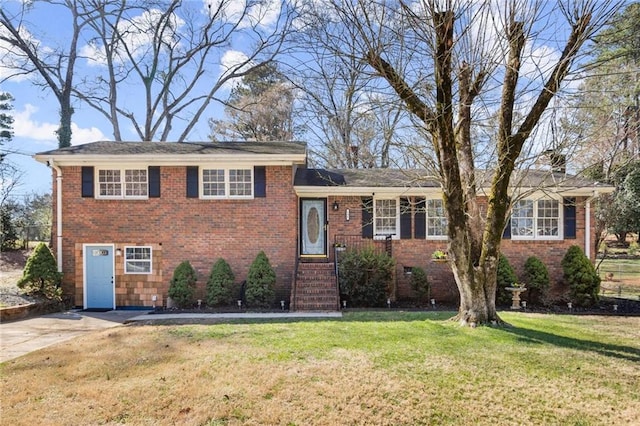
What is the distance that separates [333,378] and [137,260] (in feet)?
29.0

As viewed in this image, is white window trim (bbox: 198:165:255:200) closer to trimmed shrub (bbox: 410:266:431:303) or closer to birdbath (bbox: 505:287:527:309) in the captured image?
trimmed shrub (bbox: 410:266:431:303)

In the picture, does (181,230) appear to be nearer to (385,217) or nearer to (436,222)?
(385,217)

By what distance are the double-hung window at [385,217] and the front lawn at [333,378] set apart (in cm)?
526

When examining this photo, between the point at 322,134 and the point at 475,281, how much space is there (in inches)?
659

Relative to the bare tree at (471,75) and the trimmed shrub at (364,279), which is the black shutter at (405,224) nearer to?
the trimmed shrub at (364,279)

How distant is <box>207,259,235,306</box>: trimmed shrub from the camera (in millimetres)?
11102

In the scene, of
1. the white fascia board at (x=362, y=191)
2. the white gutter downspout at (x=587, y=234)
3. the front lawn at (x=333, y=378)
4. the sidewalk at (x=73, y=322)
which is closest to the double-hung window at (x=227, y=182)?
the white fascia board at (x=362, y=191)

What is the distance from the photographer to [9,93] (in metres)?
22.2

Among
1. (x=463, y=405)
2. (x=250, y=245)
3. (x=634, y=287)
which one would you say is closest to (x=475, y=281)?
(x=463, y=405)

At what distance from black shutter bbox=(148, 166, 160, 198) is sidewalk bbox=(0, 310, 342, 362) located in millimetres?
3504

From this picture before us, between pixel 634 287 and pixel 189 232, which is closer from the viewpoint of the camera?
pixel 189 232

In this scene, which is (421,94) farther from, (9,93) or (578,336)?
(9,93)

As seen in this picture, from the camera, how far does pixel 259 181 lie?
11695mm

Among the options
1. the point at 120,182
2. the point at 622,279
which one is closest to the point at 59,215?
the point at 120,182
